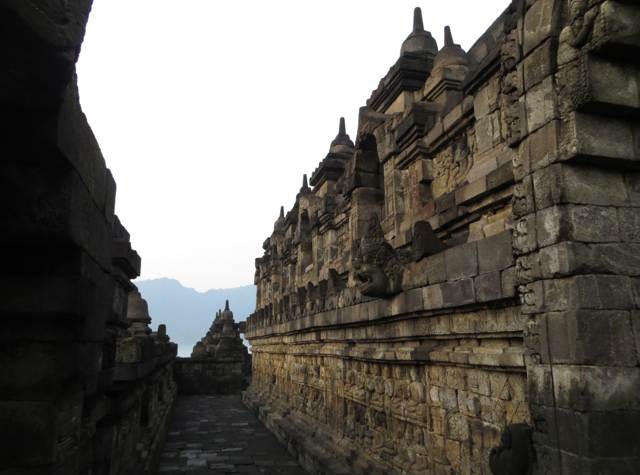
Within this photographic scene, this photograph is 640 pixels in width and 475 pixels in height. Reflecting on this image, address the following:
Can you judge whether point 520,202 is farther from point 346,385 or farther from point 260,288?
point 260,288

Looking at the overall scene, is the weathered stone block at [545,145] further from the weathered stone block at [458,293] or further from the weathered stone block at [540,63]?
the weathered stone block at [458,293]

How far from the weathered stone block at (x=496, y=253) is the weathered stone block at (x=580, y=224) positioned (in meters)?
0.49

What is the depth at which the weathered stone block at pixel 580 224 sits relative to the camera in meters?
3.54

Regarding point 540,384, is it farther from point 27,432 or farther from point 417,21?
point 417,21

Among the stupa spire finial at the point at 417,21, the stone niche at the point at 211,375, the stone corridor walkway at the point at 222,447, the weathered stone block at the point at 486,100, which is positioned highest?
the stupa spire finial at the point at 417,21

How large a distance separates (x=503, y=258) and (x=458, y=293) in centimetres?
73

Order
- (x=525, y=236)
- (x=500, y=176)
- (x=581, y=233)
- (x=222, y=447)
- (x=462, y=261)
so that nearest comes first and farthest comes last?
(x=581, y=233) → (x=525, y=236) → (x=500, y=176) → (x=462, y=261) → (x=222, y=447)

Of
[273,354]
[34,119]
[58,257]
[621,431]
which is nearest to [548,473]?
[621,431]

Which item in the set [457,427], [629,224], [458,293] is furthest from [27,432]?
[629,224]

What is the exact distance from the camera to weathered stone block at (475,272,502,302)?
4.26 meters

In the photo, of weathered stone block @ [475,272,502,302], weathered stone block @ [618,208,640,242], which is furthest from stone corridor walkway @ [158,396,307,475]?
weathered stone block @ [618,208,640,242]

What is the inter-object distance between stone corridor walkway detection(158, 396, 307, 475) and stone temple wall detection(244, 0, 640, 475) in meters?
1.94

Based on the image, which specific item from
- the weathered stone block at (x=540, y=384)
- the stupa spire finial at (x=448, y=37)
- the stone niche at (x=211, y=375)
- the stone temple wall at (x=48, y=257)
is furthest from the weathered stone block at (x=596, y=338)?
the stone niche at (x=211, y=375)

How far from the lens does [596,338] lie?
3375 millimetres
